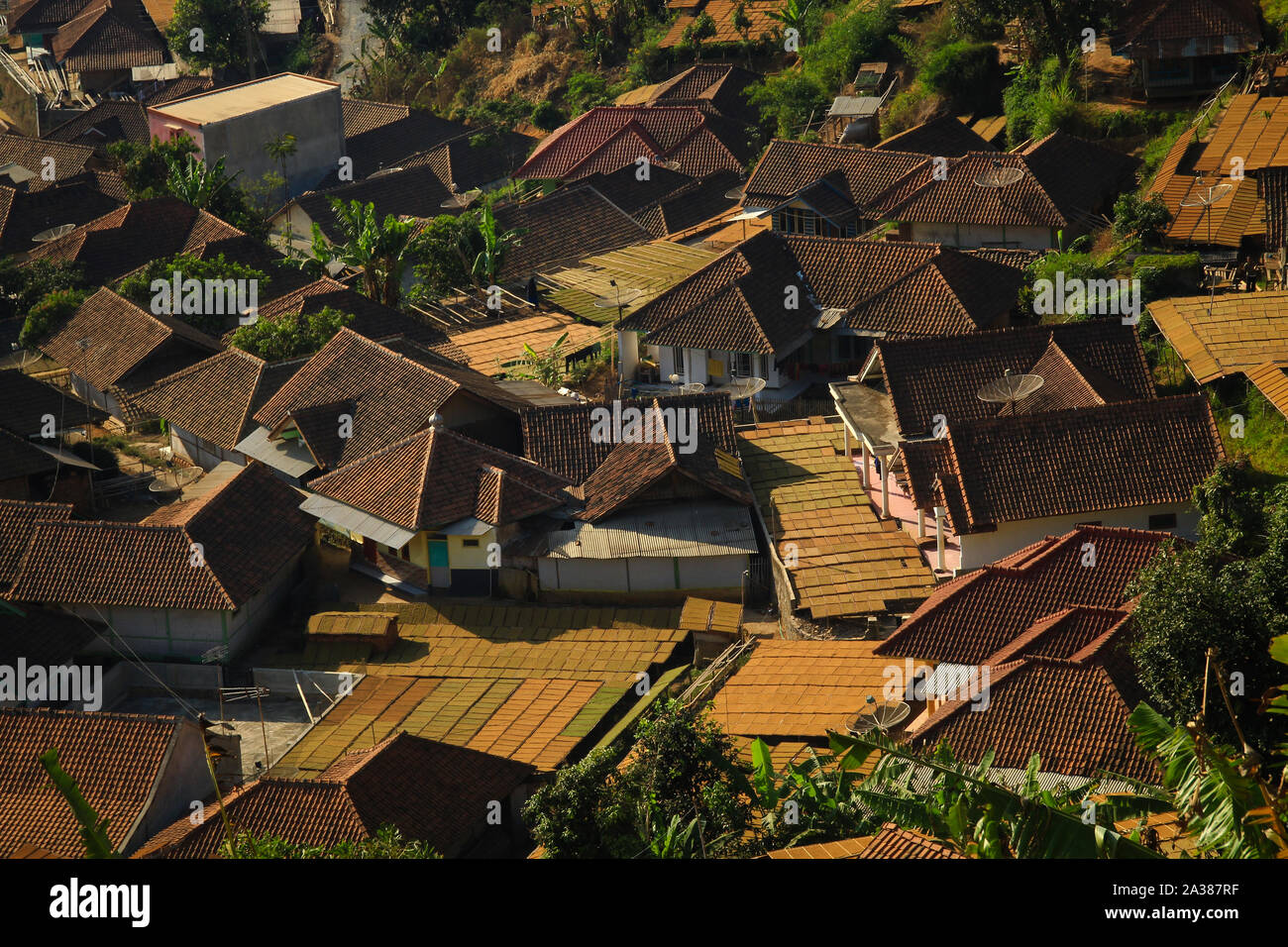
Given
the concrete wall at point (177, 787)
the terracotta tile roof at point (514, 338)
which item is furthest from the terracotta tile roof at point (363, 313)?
the concrete wall at point (177, 787)

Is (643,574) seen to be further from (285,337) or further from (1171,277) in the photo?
(1171,277)

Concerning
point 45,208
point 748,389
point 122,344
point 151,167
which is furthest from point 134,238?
point 748,389

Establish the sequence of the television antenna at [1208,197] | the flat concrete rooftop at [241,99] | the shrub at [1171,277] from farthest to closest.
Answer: the flat concrete rooftop at [241,99] → the television antenna at [1208,197] → the shrub at [1171,277]

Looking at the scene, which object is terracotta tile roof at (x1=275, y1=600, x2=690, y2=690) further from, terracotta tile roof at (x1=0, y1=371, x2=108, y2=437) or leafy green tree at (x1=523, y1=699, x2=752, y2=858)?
terracotta tile roof at (x1=0, y1=371, x2=108, y2=437)

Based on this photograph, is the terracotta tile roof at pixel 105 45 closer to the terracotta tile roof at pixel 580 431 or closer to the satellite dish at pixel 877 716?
the terracotta tile roof at pixel 580 431
